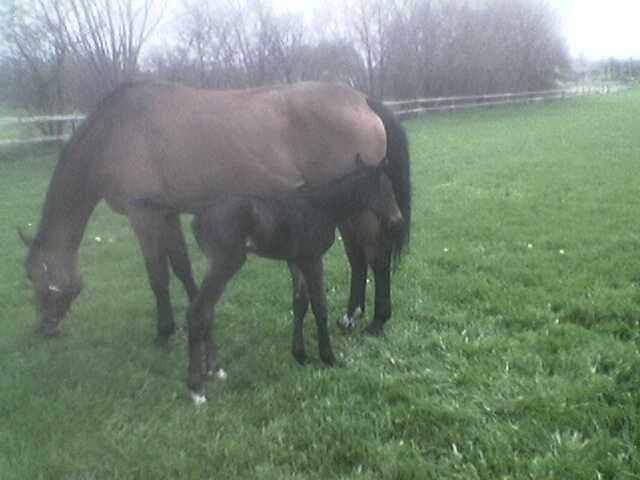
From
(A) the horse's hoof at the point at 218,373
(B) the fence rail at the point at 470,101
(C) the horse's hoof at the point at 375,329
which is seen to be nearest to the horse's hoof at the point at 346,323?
(C) the horse's hoof at the point at 375,329

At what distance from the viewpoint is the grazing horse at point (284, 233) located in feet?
11.4

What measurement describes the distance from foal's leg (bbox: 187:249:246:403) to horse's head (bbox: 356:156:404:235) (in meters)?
0.95

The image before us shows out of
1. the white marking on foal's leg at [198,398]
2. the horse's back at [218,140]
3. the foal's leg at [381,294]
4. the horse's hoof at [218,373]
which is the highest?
the horse's back at [218,140]

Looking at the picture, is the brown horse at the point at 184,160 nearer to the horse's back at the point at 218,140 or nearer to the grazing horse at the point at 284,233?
the horse's back at the point at 218,140

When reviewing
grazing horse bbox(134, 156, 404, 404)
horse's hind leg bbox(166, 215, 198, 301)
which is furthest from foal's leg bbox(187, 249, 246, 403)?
horse's hind leg bbox(166, 215, 198, 301)

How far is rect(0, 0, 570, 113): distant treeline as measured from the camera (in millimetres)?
8133

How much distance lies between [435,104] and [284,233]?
2296 centimetres

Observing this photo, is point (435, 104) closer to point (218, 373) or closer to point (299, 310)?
point (299, 310)

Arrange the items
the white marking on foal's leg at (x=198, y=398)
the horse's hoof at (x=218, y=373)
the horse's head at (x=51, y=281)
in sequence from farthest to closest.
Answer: the horse's head at (x=51, y=281) < the horse's hoof at (x=218, y=373) < the white marking on foal's leg at (x=198, y=398)

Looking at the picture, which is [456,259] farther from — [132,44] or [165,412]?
[132,44]

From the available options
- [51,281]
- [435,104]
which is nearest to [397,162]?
[51,281]

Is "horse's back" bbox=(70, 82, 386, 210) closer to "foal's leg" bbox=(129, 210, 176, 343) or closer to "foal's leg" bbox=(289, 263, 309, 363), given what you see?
"foal's leg" bbox=(129, 210, 176, 343)

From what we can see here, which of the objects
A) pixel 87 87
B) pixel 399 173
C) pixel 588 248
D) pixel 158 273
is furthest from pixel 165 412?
pixel 87 87

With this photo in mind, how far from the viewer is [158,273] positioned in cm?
418
